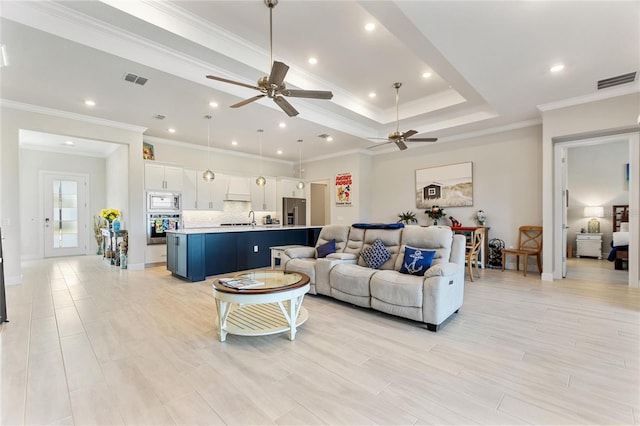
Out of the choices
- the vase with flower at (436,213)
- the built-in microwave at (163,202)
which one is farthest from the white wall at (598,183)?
the built-in microwave at (163,202)

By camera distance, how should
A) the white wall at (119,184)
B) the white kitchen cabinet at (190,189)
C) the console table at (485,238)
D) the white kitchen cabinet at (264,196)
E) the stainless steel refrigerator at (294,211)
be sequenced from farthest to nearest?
the stainless steel refrigerator at (294,211) → the white kitchen cabinet at (264,196) → the white kitchen cabinet at (190,189) → the white wall at (119,184) → the console table at (485,238)

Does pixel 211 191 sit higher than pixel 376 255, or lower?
higher

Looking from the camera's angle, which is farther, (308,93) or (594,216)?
(594,216)

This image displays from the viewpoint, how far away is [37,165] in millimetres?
7727

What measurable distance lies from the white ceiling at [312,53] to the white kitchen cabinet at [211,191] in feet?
7.03

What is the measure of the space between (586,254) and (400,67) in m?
7.26

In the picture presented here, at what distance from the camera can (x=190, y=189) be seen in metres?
7.18

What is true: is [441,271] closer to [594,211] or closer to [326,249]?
[326,249]

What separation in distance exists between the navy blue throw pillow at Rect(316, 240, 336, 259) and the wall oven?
4082mm

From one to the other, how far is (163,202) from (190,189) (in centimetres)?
74

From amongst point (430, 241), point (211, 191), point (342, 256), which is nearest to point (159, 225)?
point (211, 191)

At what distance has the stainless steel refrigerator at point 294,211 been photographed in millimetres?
8852

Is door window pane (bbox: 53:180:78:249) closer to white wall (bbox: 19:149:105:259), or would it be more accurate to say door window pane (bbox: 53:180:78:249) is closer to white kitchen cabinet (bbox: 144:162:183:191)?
white wall (bbox: 19:149:105:259)

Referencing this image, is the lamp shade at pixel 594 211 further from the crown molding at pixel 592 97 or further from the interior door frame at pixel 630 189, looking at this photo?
the crown molding at pixel 592 97
